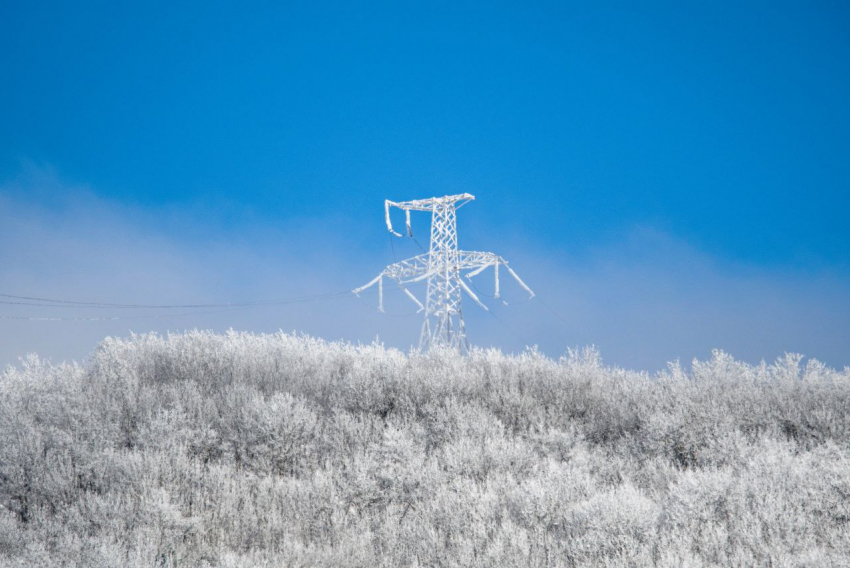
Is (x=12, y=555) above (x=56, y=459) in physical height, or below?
below

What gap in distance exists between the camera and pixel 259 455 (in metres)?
7.09

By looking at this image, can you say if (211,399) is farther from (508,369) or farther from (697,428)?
(697,428)

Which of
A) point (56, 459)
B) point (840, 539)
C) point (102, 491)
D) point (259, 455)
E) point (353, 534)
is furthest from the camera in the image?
point (259, 455)

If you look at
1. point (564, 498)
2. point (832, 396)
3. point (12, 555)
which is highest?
point (832, 396)

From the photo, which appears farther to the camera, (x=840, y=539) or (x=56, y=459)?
(x=56, y=459)

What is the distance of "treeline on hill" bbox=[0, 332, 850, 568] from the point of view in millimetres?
4898

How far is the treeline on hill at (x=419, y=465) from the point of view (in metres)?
4.90

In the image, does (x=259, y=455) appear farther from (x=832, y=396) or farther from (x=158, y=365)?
(x=832, y=396)

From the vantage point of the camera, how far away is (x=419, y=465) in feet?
21.5

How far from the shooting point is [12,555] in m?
5.02

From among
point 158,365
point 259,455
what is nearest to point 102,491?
point 259,455

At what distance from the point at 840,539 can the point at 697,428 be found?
300cm

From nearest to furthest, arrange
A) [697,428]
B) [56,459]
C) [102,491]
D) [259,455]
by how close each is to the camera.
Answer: [102,491] → [56,459] → [259,455] → [697,428]

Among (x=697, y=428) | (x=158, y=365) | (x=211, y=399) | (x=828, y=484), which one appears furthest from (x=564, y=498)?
(x=158, y=365)
